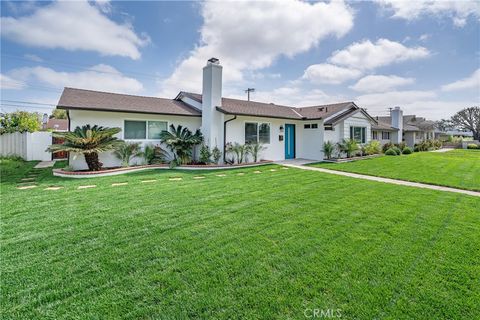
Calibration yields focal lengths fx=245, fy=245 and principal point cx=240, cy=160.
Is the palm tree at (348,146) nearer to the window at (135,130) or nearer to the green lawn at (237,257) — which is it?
the green lawn at (237,257)

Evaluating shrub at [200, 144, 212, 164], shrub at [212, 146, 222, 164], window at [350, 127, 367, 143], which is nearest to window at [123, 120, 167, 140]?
shrub at [200, 144, 212, 164]

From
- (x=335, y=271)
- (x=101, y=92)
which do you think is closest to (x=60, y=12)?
(x=101, y=92)

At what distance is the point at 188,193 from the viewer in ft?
22.7

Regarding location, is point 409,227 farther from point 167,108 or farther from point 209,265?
point 167,108

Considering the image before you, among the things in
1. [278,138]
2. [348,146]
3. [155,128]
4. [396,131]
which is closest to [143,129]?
[155,128]

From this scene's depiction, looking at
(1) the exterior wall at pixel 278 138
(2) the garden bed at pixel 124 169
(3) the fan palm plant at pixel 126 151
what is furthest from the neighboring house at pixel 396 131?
(3) the fan palm plant at pixel 126 151

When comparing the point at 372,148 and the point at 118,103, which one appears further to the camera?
the point at 372,148

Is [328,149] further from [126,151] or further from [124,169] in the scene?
[124,169]

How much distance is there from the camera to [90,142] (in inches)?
397

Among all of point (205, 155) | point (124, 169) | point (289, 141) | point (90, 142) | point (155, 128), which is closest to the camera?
point (90, 142)

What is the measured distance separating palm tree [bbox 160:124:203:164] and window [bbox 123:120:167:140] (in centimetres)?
35

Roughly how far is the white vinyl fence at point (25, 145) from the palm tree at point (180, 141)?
8.40m

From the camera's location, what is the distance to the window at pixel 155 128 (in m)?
12.7

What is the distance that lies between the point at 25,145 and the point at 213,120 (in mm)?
12269
